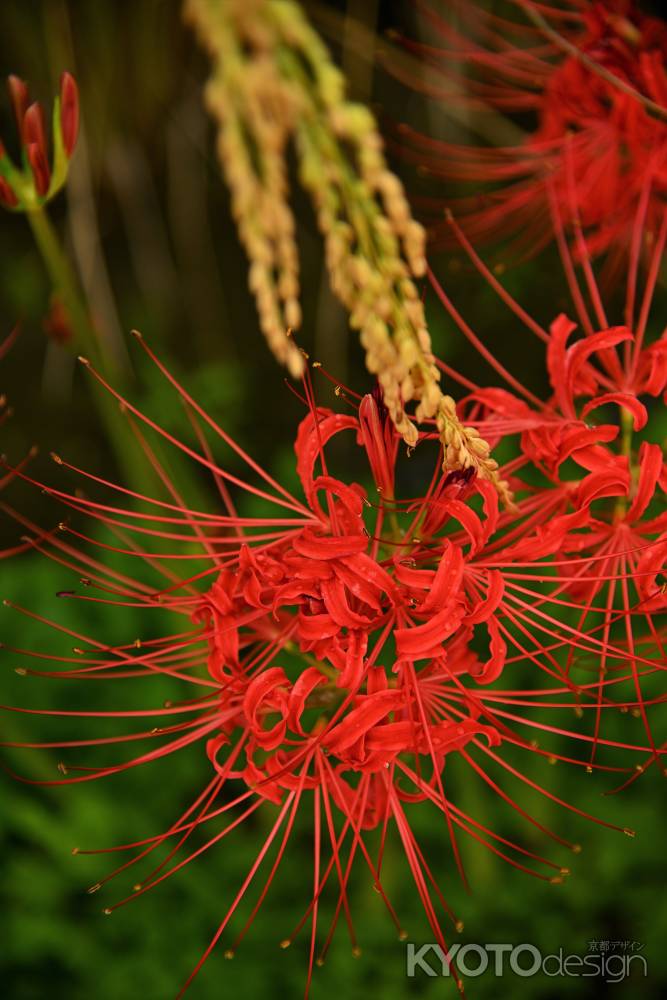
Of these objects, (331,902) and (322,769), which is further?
(331,902)

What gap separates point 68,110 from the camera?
0.67 metres

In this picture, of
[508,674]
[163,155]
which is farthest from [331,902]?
[163,155]

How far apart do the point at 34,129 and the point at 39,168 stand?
0.03 metres

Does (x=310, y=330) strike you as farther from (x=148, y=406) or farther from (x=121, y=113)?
(x=121, y=113)

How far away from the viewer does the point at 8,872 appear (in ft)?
3.75

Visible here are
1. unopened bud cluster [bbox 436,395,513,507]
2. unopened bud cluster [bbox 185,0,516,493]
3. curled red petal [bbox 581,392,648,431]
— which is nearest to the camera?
unopened bud cluster [bbox 185,0,516,493]

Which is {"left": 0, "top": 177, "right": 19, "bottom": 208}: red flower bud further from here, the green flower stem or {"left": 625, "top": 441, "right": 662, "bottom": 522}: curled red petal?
{"left": 625, "top": 441, "right": 662, "bottom": 522}: curled red petal

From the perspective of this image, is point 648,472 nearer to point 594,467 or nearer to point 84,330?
point 594,467

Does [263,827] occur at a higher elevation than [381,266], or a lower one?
lower

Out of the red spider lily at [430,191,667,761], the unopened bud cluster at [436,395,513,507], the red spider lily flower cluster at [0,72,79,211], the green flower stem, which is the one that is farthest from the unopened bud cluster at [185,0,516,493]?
the green flower stem

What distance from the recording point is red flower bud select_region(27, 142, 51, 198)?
2.23 feet

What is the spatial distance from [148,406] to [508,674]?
784 mm

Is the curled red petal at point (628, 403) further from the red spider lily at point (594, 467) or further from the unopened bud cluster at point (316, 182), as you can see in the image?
the unopened bud cluster at point (316, 182)

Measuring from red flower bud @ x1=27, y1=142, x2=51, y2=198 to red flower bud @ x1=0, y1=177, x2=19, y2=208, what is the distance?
20mm
